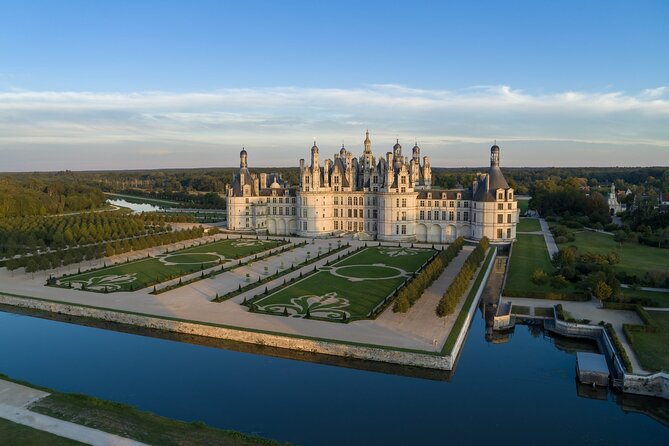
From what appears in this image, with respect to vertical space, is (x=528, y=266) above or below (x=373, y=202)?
below

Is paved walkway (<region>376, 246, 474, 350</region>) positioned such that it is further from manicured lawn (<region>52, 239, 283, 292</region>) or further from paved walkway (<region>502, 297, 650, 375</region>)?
manicured lawn (<region>52, 239, 283, 292</region>)

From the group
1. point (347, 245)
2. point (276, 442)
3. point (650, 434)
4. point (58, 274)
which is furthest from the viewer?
point (347, 245)

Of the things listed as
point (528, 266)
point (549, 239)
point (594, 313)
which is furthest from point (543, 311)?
point (549, 239)

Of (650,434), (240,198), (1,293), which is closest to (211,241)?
(240,198)

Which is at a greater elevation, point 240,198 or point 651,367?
point 240,198

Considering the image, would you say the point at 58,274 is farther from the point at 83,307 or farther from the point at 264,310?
the point at 264,310

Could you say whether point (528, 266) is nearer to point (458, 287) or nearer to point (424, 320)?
A: point (458, 287)
